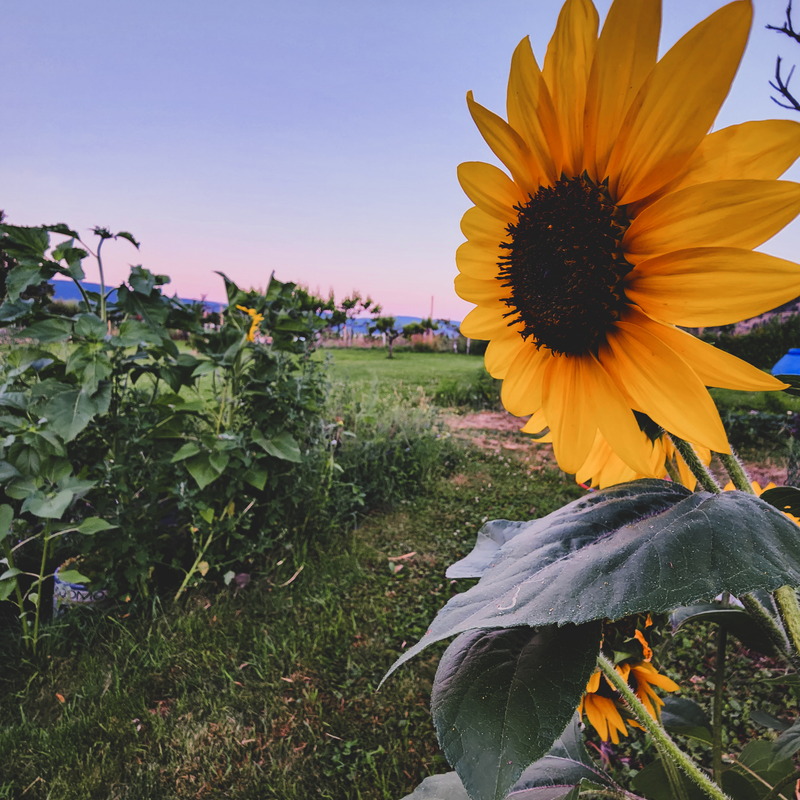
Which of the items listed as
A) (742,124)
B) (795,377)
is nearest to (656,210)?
(742,124)

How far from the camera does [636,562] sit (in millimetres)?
385

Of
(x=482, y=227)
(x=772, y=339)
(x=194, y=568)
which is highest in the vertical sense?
(x=772, y=339)

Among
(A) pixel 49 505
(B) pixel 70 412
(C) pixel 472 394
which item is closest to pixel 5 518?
(A) pixel 49 505

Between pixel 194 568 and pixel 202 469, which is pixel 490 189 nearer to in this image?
pixel 202 469

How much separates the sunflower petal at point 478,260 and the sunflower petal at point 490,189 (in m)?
0.04

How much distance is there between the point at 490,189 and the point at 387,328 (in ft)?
59.4

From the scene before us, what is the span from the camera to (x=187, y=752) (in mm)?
1759

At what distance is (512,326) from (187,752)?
1.98 m

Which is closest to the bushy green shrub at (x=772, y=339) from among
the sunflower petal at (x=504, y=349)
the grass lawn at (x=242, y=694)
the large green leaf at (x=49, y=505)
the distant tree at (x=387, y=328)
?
the grass lawn at (x=242, y=694)

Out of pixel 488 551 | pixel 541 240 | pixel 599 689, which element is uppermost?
pixel 541 240

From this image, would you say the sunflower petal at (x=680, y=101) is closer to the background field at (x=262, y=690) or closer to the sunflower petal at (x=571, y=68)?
the sunflower petal at (x=571, y=68)

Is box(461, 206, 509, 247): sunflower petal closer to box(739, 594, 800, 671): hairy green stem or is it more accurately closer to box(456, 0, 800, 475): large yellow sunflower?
box(456, 0, 800, 475): large yellow sunflower

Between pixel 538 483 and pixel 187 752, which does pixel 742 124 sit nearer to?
pixel 187 752

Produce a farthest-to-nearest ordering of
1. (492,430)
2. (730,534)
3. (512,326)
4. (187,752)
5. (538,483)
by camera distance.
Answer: (492,430), (538,483), (187,752), (512,326), (730,534)
